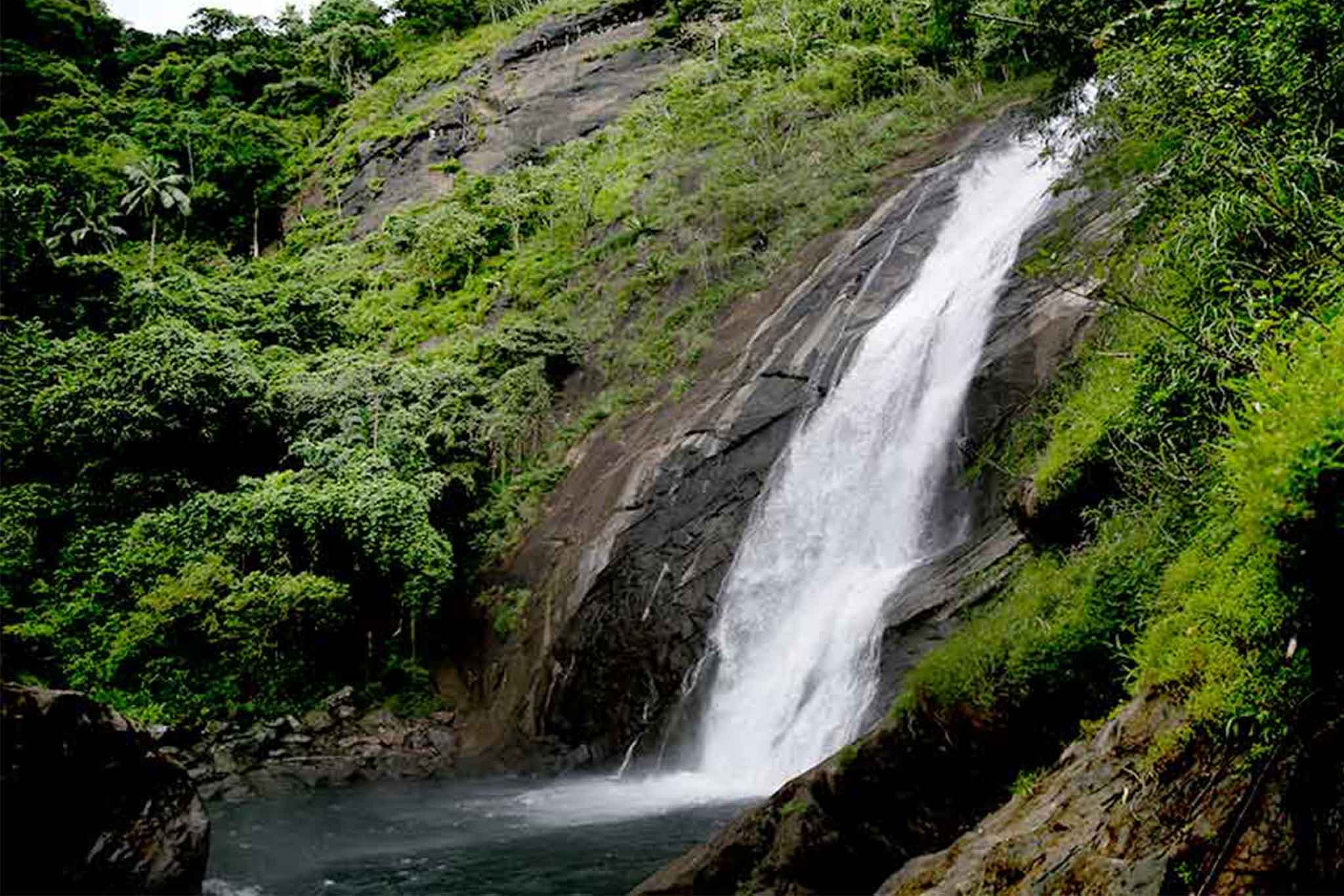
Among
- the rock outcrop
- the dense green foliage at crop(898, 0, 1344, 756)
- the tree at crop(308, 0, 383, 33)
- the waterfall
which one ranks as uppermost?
the tree at crop(308, 0, 383, 33)

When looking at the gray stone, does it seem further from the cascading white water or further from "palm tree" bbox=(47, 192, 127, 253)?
"palm tree" bbox=(47, 192, 127, 253)

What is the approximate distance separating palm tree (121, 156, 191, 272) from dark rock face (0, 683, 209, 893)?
35000 mm

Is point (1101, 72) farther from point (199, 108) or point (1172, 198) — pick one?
point (199, 108)

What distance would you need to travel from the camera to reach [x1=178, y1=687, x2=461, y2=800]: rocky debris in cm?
1706

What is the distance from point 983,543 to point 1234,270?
6.03 m

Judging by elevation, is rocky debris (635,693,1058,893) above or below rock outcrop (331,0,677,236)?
below

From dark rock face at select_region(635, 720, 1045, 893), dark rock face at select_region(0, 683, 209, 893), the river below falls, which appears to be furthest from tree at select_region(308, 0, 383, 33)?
dark rock face at select_region(635, 720, 1045, 893)

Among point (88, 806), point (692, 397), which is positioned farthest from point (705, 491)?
point (88, 806)

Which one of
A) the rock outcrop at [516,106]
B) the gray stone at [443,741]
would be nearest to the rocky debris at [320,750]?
the gray stone at [443,741]

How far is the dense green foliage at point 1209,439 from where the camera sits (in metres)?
2.97

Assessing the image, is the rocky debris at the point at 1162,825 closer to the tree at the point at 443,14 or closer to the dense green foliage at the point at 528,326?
the dense green foliage at the point at 528,326

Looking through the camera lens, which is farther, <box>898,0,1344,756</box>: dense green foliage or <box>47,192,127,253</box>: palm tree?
<box>47,192,127,253</box>: palm tree

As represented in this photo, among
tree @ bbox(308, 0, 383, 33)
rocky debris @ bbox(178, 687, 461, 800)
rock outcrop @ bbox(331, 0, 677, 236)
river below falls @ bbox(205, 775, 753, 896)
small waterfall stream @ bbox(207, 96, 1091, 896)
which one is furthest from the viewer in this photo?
tree @ bbox(308, 0, 383, 33)

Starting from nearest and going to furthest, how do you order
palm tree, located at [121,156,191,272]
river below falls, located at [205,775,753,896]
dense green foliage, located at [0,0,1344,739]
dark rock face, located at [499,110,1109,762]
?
dense green foliage, located at [0,0,1344,739] → river below falls, located at [205,775,753,896] → dark rock face, located at [499,110,1109,762] → palm tree, located at [121,156,191,272]
